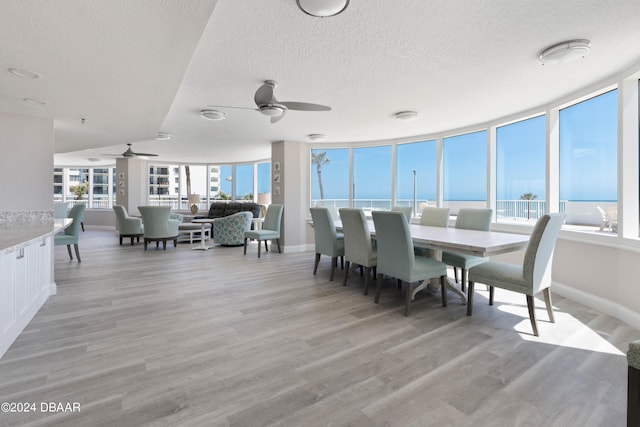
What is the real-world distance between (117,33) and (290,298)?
2697mm

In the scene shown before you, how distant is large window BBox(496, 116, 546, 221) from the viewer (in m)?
4.27

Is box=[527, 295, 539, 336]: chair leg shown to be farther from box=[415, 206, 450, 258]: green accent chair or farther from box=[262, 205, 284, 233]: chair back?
box=[262, 205, 284, 233]: chair back

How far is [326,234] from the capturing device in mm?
4223

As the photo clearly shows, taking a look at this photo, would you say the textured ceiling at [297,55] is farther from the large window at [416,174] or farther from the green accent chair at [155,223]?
the green accent chair at [155,223]

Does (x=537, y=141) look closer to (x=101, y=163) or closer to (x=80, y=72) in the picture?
(x=80, y=72)

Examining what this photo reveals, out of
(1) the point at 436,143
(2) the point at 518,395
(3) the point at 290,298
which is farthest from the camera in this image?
(1) the point at 436,143

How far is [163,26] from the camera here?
1.74 meters

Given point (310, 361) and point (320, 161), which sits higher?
point (320, 161)

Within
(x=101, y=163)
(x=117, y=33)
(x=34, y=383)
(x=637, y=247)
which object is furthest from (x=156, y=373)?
(x=101, y=163)

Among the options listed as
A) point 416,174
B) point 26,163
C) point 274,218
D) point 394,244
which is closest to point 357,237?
point 394,244

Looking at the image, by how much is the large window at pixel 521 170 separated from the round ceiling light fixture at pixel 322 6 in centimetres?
381

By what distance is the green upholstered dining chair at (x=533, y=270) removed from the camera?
2.37 metres

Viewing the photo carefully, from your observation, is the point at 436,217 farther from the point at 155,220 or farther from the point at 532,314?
the point at 155,220

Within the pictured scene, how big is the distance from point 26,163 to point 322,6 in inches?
148
